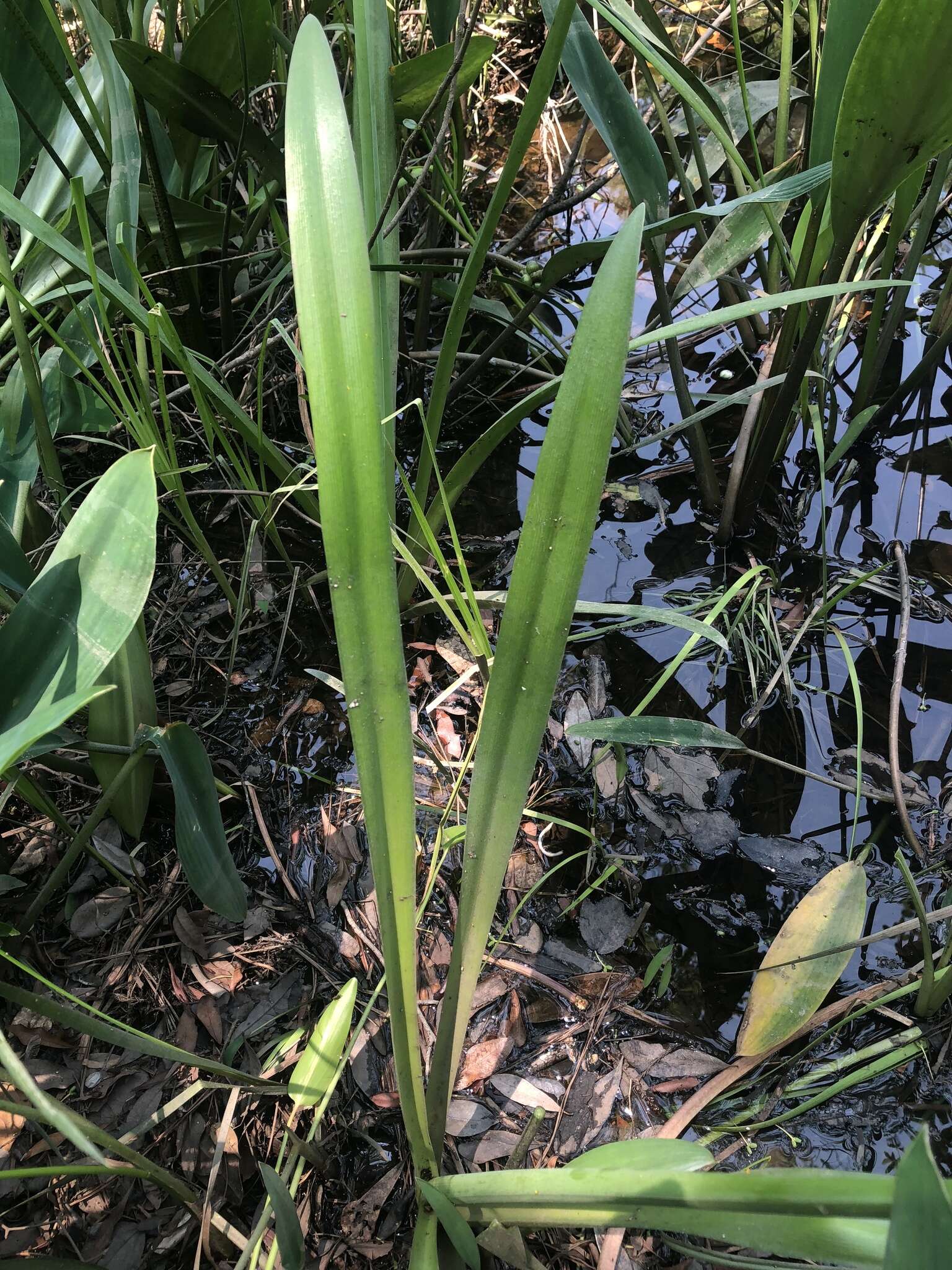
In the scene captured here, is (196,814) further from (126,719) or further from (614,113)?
(614,113)

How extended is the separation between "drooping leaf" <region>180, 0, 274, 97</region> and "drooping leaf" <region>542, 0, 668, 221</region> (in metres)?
0.33

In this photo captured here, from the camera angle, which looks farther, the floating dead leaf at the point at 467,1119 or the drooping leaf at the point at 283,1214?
the floating dead leaf at the point at 467,1119

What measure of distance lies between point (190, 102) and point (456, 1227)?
114 cm

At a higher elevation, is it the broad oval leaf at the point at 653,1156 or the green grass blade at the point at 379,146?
the green grass blade at the point at 379,146

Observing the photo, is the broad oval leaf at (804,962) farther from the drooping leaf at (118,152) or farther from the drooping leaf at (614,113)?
the drooping leaf at (118,152)

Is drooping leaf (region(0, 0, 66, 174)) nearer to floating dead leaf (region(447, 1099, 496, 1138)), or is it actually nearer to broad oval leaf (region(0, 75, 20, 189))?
broad oval leaf (region(0, 75, 20, 189))

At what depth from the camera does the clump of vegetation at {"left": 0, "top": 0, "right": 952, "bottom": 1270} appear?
491mm

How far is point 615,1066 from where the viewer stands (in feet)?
2.38

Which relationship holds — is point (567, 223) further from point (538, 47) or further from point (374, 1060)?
point (374, 1060)

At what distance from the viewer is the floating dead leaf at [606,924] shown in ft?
2.61

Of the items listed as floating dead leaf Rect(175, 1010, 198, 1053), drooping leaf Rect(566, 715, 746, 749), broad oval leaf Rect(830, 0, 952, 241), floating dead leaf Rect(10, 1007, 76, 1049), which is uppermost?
broad oval leaf Rect(830, 0, 952, 241)

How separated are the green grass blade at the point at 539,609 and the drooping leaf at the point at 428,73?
1.97 ft

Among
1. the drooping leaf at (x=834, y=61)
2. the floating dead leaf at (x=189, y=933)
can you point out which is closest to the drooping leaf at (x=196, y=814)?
the floating dead leaf at (x=189, y=933)

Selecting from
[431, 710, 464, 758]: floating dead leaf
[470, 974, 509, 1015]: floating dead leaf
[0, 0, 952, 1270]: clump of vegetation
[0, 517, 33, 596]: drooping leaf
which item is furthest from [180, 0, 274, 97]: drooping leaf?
[470, 974, 509, 1015]: floating dead leaf
